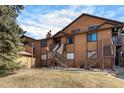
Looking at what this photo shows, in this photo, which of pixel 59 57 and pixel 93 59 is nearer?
pixel 93 59

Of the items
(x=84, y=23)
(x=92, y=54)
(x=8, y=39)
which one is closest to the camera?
(x=8, y=39)

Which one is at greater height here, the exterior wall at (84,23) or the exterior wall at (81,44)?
the exterior wall at (84,23)

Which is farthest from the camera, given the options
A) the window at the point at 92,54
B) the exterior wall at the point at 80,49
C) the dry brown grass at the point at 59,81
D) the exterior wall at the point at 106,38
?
the exterior wall at the point at 80,49

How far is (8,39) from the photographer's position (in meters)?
17.2

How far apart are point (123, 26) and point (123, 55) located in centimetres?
387

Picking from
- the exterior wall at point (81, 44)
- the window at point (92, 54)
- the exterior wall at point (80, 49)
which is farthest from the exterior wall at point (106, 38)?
the exterior wall at point (80, 49)

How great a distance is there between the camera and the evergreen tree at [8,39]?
16.9 meters

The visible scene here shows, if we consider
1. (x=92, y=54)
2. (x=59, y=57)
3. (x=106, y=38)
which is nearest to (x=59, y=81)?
(x=92, y=54)

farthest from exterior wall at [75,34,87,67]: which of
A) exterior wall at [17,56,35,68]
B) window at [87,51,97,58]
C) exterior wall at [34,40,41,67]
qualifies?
exterior wall at [34,40,41,67]

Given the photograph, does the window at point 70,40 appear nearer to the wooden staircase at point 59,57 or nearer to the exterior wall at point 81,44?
the exterior wall at point 81,44

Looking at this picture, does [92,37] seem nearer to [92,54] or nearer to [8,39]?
[92,54]

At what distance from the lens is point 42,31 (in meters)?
33.7

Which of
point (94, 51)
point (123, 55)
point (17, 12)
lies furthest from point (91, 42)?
point (17, 12)
